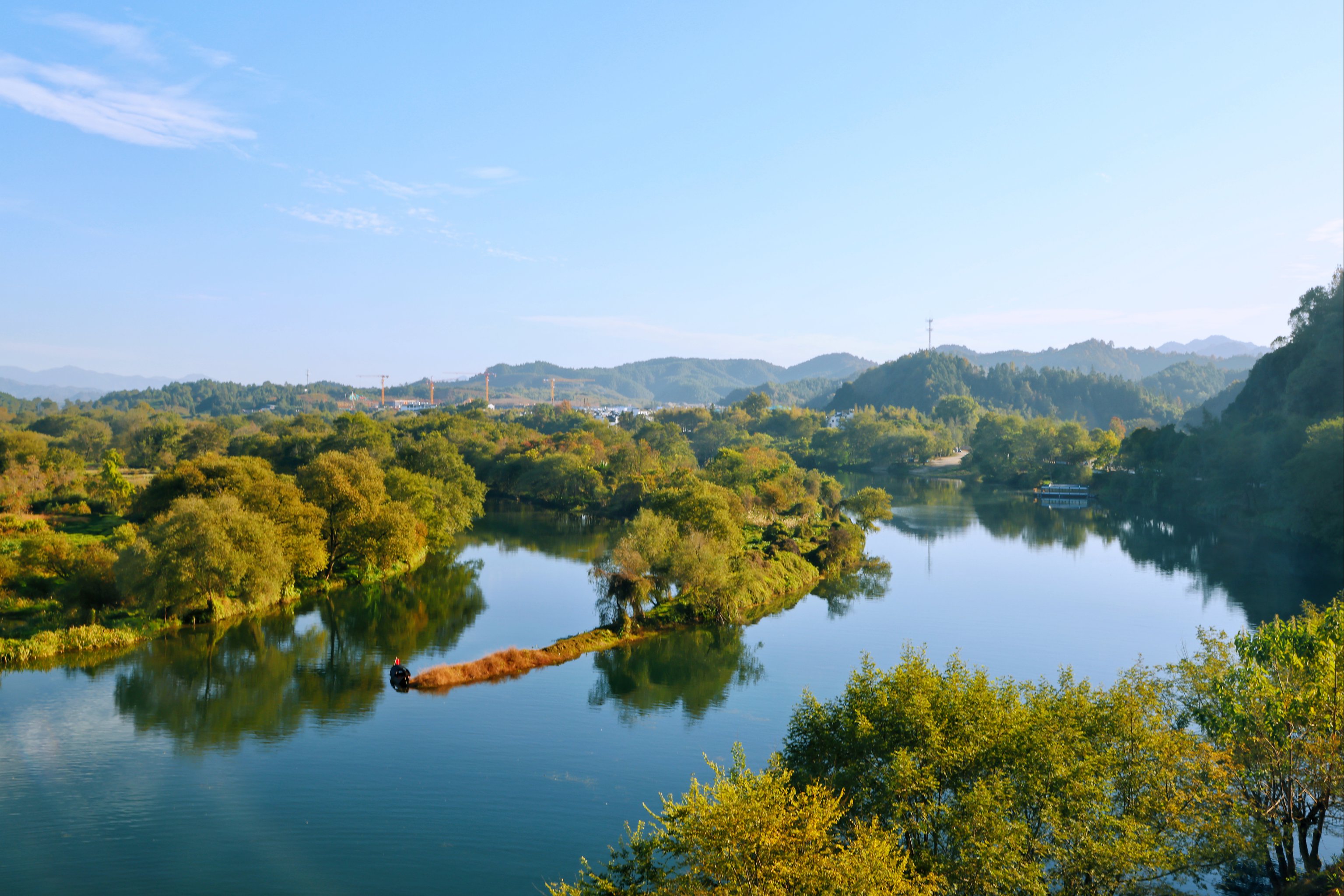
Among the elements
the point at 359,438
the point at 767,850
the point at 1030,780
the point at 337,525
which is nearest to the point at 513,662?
the point at 337,525

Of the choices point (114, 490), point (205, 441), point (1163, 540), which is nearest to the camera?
point (114, 490)

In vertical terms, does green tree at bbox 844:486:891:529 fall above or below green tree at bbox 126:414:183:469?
below

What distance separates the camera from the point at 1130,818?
13320mm

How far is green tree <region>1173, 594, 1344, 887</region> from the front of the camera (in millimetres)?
14250

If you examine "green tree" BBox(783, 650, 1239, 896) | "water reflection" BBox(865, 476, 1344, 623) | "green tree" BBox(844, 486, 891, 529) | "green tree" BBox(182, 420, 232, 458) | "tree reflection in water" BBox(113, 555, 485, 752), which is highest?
"green tree" BBox(182, 420, 232, 458)

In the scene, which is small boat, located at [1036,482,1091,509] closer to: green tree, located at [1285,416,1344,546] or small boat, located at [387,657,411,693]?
green tree, located at [1285,416,1344,546]

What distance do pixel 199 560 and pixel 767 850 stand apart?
101 ft

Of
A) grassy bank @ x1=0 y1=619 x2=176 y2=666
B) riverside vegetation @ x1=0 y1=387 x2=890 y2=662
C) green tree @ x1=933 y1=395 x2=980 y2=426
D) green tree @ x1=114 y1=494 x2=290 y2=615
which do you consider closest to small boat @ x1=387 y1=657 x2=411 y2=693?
riverside vegetation @ x1=0 y1=387 x2=890 y2=662

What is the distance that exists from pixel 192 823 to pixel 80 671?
14141mm

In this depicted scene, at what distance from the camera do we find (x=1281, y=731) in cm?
1499

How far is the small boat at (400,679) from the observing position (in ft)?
96.5

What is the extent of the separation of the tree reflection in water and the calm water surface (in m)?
0.13

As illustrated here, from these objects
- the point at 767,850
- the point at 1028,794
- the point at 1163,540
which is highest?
the point at 767,850

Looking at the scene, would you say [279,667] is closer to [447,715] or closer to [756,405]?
[447,715]
